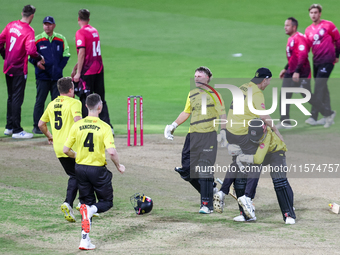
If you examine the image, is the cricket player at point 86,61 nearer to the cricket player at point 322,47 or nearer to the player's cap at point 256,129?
the cricket player at point 322,47

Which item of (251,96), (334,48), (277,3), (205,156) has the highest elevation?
(277,3)

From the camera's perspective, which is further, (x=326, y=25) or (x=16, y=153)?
(x=326, y=25)

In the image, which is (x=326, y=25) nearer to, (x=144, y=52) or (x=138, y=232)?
(x=138, y=232)

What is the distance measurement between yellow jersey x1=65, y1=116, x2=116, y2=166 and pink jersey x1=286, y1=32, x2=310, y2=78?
778 centimetres

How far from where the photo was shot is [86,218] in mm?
5613

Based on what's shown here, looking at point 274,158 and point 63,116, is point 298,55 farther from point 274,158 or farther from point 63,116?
point 63,116

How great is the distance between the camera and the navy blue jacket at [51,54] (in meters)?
11.8

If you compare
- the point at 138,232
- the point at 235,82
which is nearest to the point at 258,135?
the point at 138,232

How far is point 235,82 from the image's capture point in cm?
1866

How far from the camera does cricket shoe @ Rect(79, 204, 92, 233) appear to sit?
557 centimetres

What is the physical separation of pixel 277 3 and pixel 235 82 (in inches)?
559

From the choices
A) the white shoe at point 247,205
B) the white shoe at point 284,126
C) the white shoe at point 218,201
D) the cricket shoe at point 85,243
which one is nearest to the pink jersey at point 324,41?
the white shoe at point 284,126

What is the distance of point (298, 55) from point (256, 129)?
653 centimetres

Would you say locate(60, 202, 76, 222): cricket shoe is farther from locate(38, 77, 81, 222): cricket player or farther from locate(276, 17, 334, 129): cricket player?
locate(276, 17, 334, 129): cricket player
